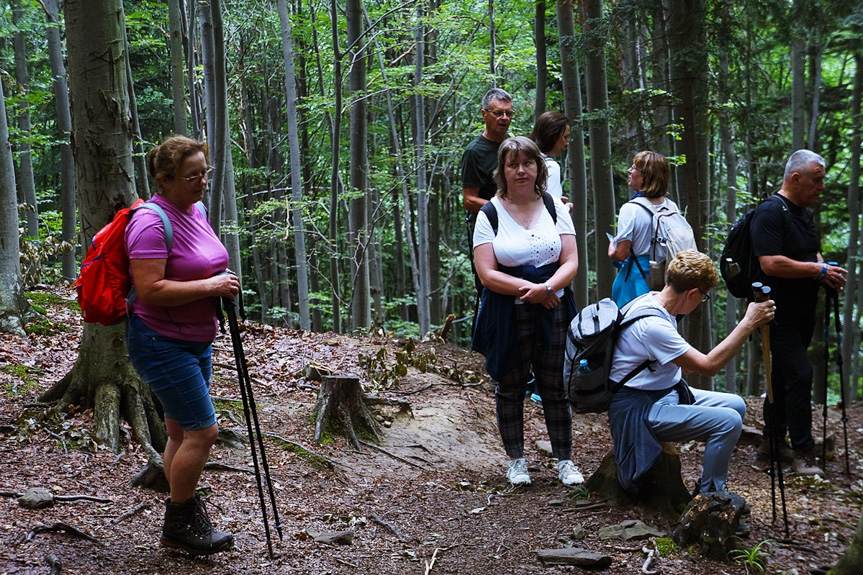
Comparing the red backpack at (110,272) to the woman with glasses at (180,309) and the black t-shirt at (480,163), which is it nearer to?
the woman with glasses at (180,309)

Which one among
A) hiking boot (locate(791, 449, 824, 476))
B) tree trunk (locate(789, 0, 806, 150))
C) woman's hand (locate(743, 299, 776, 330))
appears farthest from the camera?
tree trunk (locate(789, 0, 806, 150))

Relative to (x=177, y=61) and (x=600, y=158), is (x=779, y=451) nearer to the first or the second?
(x=600, y=158)

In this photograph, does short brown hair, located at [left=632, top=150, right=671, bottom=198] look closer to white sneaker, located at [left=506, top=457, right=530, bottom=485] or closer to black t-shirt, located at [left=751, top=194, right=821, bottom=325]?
black t-shirt, located at [left=751, top=194, right=821, bottom=325]

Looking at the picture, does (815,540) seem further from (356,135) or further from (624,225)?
(356,135)

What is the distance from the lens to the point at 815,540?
392 centimetres

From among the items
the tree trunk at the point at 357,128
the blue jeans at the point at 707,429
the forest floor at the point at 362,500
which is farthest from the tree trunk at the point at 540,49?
the blue jeans at the point at 707,429

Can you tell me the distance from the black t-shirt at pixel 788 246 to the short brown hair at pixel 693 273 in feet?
5.79

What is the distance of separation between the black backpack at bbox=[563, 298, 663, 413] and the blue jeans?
27 cm

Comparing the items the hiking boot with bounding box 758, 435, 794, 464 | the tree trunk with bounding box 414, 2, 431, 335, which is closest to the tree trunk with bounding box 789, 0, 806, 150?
the tree trunk with bounding box 414, 2, 431, 335

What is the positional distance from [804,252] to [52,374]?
626 centimetres

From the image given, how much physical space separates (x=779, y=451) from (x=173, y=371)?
456 cm

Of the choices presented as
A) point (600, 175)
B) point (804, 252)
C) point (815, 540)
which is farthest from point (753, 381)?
point (815, 540)

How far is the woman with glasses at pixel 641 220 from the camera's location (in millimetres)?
5504

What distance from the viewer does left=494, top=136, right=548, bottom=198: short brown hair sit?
15.5ft
